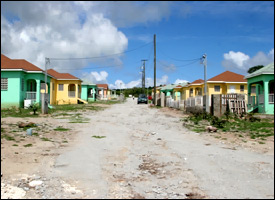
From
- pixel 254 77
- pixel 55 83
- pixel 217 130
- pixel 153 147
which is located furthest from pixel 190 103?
pixel 55 83

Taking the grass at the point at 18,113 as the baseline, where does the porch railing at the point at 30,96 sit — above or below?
above

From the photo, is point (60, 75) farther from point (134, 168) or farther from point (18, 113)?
point (134, 168)

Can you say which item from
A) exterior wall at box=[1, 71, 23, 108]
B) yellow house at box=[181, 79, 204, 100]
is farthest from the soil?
yellow house at box=[181, 79, 204, 100]

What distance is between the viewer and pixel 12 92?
85.1 ft

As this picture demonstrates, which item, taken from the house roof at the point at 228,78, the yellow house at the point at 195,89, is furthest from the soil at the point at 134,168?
the yellow house at the point at 195,89

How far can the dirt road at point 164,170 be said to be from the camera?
475 cm

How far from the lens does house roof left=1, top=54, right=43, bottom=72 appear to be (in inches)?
1029

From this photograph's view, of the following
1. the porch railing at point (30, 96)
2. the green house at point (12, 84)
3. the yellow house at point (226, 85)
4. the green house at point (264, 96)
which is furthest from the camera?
the yellow house at point (226, 85)

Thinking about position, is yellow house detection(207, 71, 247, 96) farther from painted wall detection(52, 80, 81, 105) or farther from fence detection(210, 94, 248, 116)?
painted wall detection(52, 80, 81, 105)

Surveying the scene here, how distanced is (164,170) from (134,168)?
2.22ft

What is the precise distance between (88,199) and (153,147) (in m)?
4.67

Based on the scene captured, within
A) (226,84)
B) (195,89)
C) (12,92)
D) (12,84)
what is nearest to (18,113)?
(12,92)

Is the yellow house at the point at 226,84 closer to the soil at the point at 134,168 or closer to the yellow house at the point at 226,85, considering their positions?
the yellow house at the point at 226,85

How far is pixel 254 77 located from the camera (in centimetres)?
2541
